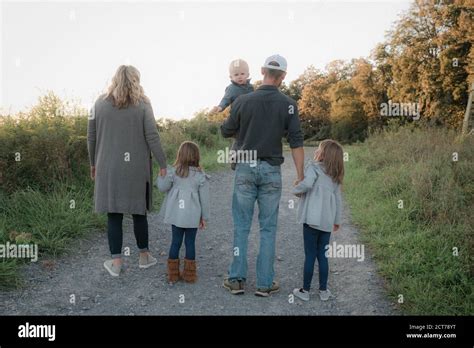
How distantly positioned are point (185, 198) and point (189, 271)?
806 mm

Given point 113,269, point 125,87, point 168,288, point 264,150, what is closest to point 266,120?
point 264,150

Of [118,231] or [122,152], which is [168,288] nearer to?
[118,231]

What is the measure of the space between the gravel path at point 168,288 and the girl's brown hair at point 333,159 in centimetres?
127

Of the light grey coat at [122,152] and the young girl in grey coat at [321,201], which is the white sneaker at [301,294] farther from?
the light grey coat at [122,152]

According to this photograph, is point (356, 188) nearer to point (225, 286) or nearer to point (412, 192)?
point (412, 192)

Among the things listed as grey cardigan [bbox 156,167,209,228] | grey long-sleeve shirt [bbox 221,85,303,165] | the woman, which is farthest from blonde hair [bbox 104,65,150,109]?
grey long-sleeve shirt [bbox 221,85,303,165]

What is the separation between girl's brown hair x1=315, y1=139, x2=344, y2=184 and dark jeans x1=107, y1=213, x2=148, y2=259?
2101mm

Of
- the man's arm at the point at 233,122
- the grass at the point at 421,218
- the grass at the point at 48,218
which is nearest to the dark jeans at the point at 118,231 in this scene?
the grass at the point at 48,218

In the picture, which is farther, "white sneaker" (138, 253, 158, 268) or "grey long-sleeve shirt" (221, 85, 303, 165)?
"white sneaker" (138, 253, 158, 268)

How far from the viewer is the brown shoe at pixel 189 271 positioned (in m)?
5.14

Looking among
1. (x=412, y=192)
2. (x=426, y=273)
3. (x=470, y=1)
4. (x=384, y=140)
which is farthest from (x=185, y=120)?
(x=426, y=273)

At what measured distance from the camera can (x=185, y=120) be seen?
17094mm

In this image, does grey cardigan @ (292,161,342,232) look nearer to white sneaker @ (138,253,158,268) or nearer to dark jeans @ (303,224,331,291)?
dark jeans @ (303,224,331,291)

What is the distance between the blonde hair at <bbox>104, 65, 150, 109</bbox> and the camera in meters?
4.90
